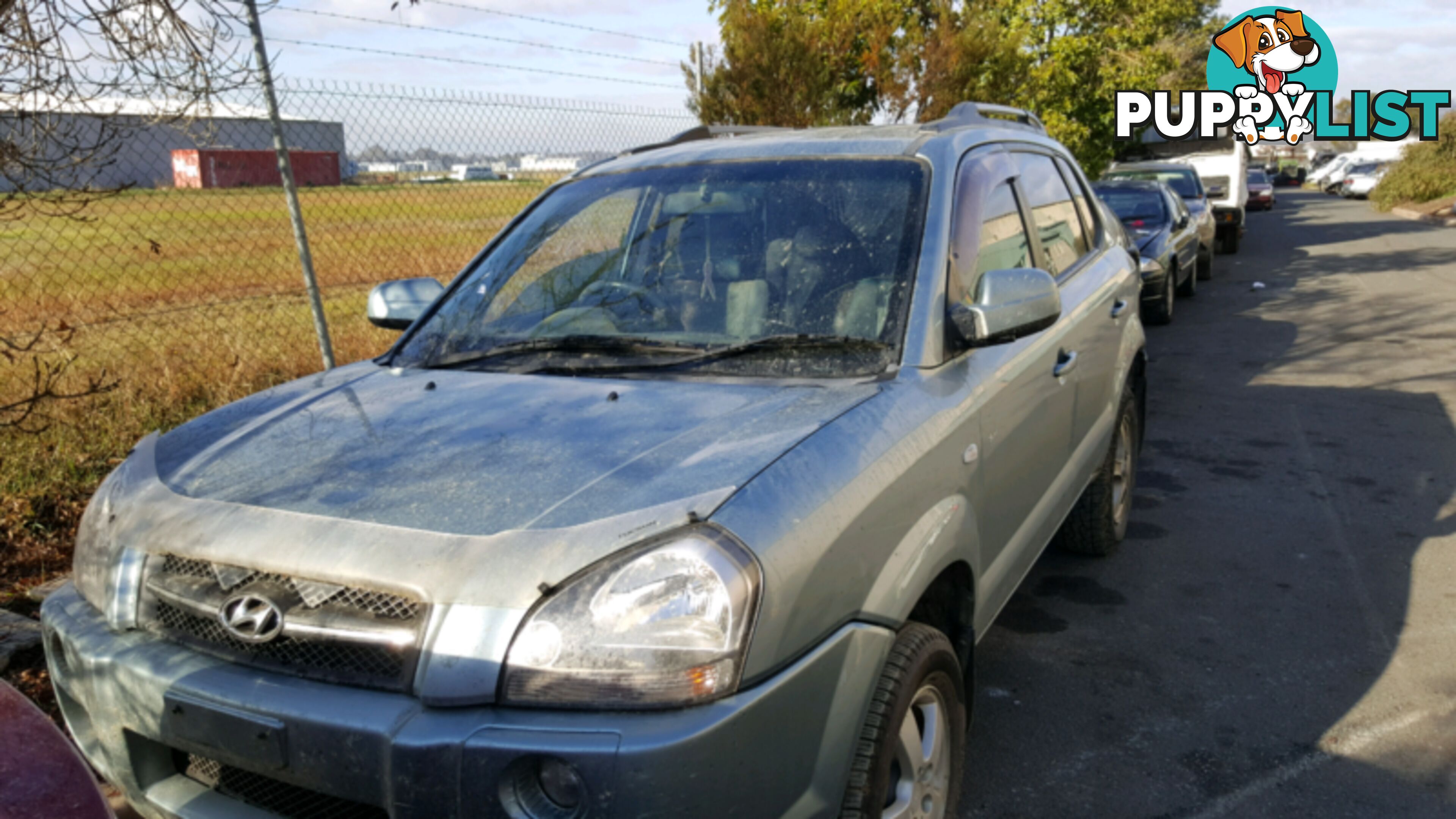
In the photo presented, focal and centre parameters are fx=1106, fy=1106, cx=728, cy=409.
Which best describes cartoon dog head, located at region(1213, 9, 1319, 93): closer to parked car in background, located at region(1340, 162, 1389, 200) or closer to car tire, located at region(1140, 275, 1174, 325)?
car tire, located at region(1140, 275, 1174, 325)

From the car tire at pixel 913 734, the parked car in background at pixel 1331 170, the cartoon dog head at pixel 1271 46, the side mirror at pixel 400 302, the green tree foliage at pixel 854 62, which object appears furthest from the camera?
the parked car in background at pixel 1331 170

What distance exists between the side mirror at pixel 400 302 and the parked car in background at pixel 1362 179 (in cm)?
4546

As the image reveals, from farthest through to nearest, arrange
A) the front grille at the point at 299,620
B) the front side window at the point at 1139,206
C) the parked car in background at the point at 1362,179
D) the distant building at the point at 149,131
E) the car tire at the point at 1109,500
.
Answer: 1. the parked car in background at the point at 1362,179
2. the front side window at the point at 1139,206
3. the car tire at the point at 1109,500
4. the distant building at the point at 149,131
5. the front grille at the point at 299,620

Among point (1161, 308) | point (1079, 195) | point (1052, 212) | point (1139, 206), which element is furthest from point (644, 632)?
point (1139, 206)

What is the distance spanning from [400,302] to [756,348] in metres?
1.48

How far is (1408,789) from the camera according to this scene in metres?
3.04

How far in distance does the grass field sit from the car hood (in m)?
2.07

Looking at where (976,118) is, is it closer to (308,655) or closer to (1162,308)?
(308,655)

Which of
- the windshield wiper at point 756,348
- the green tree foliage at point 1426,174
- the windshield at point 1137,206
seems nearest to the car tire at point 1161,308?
the windshield at point 1137,206

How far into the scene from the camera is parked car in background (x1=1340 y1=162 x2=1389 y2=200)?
43.3 meters

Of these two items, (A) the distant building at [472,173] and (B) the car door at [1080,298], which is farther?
(A) the distant building at [472,173]

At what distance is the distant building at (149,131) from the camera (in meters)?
4.43

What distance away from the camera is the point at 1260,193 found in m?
34.0

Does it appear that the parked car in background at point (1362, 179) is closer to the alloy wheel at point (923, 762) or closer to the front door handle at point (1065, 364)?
the front door handle at point (1065, 364)
